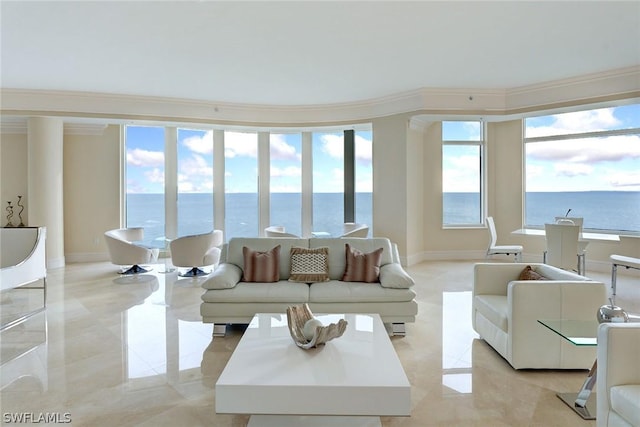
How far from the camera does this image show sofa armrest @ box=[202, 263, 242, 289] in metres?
3.56

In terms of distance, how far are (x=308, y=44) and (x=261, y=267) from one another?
9.04 ft

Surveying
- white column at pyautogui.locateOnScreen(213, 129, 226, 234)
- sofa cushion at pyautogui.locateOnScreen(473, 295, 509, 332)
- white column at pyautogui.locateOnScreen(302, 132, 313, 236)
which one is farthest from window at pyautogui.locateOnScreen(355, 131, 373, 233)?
sofa cushion at pyautogui.locateOnScreen(473, 295, 509, 332)

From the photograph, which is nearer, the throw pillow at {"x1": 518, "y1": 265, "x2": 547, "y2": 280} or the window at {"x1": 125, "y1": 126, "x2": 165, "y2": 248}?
the throw pillow at {"x1": 518, "y1": 265, "x2": 547, "y2": 280}

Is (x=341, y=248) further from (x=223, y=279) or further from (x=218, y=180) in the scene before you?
(x=218, y=180)

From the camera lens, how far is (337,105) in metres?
7.56

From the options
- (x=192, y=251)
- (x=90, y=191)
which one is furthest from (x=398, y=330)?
(x=90, y=191)

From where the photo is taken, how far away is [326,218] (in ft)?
28.0

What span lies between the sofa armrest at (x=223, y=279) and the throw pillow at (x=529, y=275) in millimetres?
2689

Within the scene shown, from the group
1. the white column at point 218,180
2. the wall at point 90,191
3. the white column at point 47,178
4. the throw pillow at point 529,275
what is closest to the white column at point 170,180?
the white column at point 218,180

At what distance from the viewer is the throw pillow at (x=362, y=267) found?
152 inches

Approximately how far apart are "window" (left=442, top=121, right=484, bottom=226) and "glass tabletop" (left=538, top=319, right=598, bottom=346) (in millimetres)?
5517

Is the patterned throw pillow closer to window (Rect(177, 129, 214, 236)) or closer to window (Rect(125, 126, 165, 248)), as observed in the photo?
window (Rect(177, 129, 214, 236))

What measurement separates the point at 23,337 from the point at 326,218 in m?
5.86

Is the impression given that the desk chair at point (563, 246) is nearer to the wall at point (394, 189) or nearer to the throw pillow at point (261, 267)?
the wall at point (394, 189)
